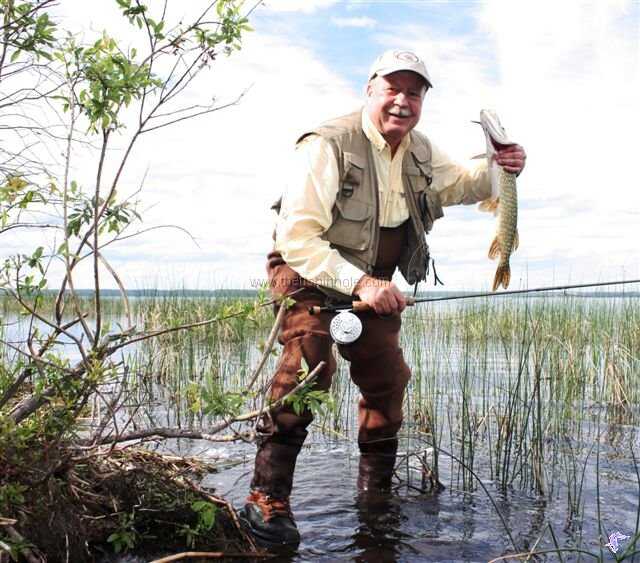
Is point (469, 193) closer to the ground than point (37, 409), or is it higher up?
higher up

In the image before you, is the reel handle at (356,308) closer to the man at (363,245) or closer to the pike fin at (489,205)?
the man at (363,245)

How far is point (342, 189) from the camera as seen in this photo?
4.09 m

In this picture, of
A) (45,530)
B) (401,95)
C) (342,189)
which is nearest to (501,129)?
(401,95)

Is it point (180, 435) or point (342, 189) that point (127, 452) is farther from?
point (342, 189)

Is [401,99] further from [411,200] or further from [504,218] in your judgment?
[504,218]

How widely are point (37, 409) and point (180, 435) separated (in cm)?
79

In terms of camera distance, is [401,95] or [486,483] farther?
[486,483]

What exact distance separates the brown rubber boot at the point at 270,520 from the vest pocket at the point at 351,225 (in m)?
1.53

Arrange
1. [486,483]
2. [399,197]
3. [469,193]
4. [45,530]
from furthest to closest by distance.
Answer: [486,483] → [469,193] → [399,197] → [45,530]

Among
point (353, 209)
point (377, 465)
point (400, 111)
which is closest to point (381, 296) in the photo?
point (353, 209)

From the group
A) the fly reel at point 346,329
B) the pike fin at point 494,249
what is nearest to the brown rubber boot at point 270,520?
the fly reel at point 346,329

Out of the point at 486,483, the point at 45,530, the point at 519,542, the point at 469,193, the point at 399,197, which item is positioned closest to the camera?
the point at 45,530

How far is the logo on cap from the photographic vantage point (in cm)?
406

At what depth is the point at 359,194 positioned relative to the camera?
413 cm
